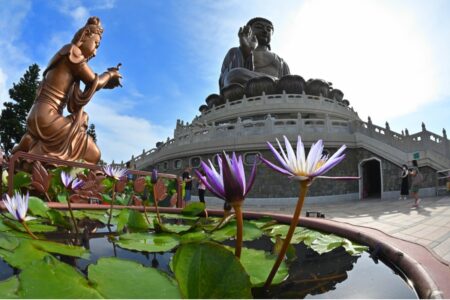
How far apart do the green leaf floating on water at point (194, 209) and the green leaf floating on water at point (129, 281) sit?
1396mm

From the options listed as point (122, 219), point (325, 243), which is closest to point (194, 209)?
point (122, 219)

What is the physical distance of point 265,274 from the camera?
36.2 inches

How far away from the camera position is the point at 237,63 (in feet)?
81.7

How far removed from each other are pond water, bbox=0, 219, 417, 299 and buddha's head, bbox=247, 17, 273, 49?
28.3 m

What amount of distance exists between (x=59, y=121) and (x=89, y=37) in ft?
5.91

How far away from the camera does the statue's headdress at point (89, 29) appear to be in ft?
19.2

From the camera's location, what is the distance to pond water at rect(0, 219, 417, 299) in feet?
2.93

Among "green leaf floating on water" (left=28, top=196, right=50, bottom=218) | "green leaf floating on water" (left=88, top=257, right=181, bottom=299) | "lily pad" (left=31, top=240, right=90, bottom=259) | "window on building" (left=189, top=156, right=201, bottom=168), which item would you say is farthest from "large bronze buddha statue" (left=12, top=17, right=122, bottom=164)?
"window on building" (left=189, top=156, right=201, bottom=168)

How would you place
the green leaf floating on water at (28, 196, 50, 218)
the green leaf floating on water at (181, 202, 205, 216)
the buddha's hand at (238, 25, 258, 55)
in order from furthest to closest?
the buddha's hand at (238, 25, 258, 55), the green leaf floating on water at (181, 202, 205, 216), the green leaf floating on water at (28, 196, 50, 218)

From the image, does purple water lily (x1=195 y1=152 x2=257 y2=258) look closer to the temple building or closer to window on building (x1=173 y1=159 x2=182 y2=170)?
the temple building

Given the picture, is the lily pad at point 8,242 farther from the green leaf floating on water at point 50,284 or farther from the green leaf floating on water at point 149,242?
the green leaf floating on water at point 50,284

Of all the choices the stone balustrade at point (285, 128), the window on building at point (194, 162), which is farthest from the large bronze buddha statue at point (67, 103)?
the window on building at point (194, 162)

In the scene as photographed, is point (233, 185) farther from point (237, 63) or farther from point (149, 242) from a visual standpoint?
point (237, 63)

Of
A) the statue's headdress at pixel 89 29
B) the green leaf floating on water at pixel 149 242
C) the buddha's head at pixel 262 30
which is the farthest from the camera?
the buddha's head at pixel 262 30
